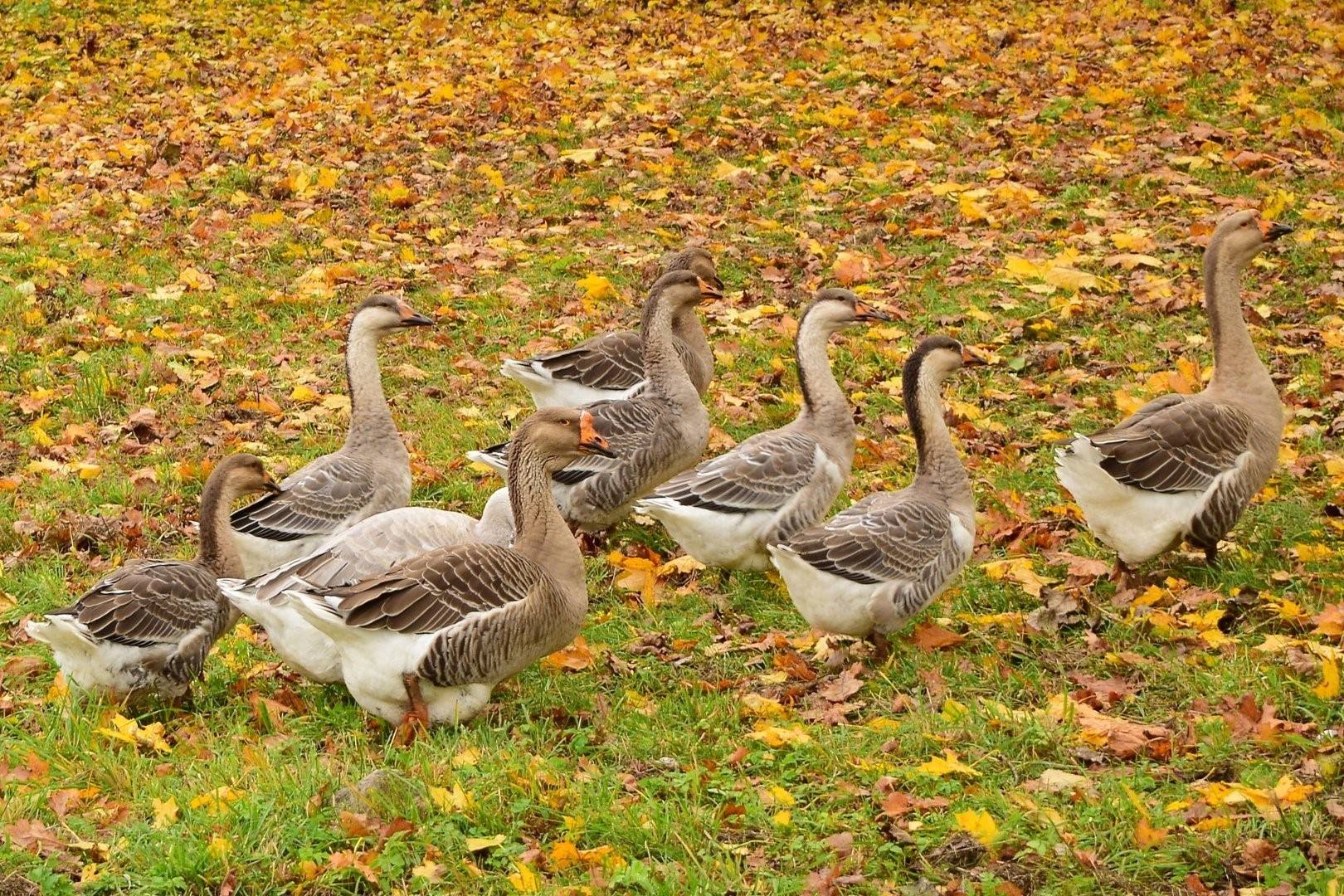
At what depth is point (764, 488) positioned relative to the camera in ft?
25.8

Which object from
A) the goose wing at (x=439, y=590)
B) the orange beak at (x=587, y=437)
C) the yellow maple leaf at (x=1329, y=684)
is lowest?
the yellow maple leaf at (x=1329, y=684)

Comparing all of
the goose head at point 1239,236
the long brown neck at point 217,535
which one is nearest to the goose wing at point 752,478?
the long brown neck at point 217,535

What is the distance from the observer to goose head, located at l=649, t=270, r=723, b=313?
9.53 metres

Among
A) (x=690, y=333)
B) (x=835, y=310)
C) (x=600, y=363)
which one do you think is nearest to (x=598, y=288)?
(x=690, y=333)

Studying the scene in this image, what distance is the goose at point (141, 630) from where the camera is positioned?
6.50 m

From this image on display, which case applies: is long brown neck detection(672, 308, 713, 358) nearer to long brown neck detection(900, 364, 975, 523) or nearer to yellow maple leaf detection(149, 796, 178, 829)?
long brown neck detection(900, 364, 975, 523)

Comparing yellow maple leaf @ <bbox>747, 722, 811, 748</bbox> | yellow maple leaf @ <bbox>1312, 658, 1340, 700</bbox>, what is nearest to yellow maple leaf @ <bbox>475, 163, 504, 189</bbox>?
yellow maple leaf @ <bbox>747, 722, 811, 748</bbox>

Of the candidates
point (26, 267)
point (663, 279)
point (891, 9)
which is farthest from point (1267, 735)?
point (891, 9)

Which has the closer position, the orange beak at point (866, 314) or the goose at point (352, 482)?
the goose at point (352, 482)

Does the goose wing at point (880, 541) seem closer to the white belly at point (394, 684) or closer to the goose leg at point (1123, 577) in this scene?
the goose leg at point (1123, 577)

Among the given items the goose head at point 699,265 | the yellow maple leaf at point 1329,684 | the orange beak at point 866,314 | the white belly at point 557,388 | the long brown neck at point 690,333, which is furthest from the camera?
the goose head at point 699,265

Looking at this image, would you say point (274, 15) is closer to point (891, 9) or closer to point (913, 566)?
point (891, 9)

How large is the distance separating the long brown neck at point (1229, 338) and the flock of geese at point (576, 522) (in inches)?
0.6

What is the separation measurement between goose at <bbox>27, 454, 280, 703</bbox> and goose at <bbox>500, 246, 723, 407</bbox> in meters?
3.18
